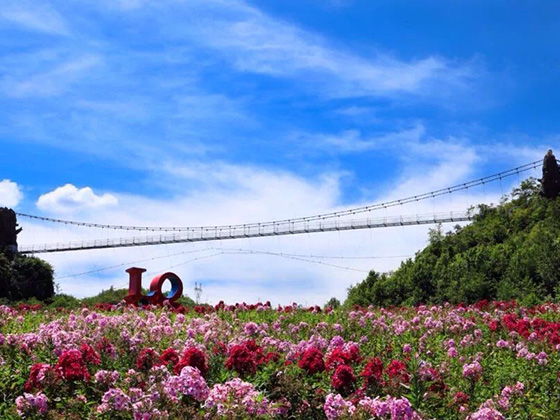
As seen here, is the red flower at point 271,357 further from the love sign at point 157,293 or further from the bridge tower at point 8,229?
the bridge tower at point 8,229

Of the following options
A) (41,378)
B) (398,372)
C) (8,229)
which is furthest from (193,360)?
(8,229)

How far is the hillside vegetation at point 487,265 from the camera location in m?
25.5

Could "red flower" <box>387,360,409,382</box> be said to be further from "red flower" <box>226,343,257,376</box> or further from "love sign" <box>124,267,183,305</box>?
"love sign" <box>124,267,183,305</box>

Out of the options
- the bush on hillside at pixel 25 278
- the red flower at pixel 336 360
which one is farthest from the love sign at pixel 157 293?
the bush on hillside at pixel 25 278

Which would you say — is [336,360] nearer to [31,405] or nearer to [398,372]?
[398,372]

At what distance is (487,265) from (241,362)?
78.2ft

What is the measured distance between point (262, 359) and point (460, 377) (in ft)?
7.33

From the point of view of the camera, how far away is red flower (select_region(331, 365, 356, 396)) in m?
6.00

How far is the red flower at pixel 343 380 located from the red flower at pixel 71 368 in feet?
6.82

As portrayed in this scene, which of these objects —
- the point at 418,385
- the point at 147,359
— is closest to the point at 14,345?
A: the point at 147,359

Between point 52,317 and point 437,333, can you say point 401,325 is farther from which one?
point 52,317

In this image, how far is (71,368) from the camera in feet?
19.5

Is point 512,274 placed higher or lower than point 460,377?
higher

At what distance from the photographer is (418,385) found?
17.7 ft
